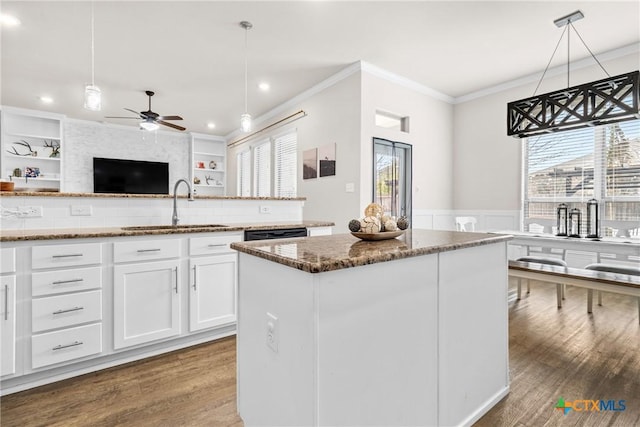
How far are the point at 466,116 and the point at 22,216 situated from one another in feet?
18.9

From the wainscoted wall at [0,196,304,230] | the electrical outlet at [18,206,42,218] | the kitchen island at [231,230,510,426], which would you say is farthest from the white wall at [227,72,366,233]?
the electrical outlet at [18,206,42,218]

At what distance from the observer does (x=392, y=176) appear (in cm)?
448

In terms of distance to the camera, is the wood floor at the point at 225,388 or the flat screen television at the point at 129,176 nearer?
the wood floor at the point at 225,388

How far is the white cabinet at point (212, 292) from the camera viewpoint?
2375 mm

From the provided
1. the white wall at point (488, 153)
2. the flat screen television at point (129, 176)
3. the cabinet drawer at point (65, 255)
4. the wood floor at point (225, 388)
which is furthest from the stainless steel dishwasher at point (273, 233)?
the flat screen television at point (129, 176)

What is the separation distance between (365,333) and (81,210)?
8.10ft

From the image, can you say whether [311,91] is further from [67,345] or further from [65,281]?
[67,345]

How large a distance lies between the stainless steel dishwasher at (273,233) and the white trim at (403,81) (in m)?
2.42

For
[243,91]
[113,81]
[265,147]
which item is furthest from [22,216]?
[265,147]

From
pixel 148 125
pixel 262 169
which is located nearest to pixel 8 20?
pixel 148 125

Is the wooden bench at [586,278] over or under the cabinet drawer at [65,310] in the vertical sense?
over

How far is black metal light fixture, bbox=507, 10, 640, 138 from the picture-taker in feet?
7.47

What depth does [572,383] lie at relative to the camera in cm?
186

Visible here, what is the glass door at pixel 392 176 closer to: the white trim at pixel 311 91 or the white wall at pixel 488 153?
the white trim at pixel 311 91
